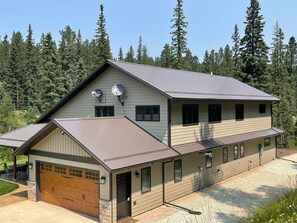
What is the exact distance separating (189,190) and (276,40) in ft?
163

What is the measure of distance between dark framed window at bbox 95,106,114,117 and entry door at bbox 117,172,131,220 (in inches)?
215

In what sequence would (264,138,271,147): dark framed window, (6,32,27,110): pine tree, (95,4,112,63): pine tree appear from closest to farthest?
(264,138,271,147): dark framed window
(95,4,112,63): pine tree
(6,32,27,110): pine tree

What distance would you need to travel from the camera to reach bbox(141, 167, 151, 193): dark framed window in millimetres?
12266

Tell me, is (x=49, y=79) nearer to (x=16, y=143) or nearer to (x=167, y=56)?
(x=16, y=143)

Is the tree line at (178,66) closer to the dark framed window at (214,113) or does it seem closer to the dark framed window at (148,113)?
the dark framed window at (214,113)

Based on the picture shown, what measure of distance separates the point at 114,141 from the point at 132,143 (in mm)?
884

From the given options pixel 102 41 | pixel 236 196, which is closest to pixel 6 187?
pixel 236 196

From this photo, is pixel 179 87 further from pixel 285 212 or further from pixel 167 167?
pixel 285 212

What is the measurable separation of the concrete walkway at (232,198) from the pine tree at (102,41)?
Answer: 117 feet

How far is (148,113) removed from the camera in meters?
14.5

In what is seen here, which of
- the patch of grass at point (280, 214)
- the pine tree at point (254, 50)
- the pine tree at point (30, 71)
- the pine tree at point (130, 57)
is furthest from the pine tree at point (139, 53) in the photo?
the patch of grass at point (280, 214)

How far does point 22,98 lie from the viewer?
65.1 m

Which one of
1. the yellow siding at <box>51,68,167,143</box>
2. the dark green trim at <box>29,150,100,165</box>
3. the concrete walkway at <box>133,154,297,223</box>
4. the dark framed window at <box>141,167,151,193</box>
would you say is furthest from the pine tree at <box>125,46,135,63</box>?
the dark framed window at <box>141,167,151,193</box>

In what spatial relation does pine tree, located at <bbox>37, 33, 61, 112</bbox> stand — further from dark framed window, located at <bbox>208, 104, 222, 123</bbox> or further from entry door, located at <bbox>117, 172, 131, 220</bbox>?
entry door, located at <bbox>117, 172, 131, 220</bbox>
